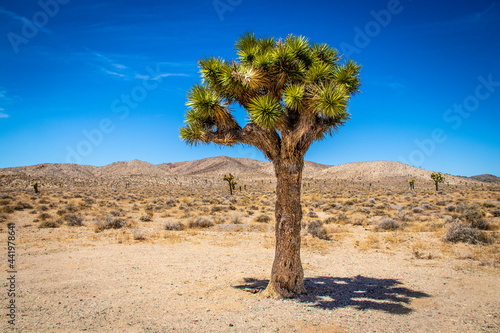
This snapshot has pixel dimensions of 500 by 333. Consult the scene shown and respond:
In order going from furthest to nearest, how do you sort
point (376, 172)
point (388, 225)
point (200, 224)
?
point (376, 172), point (200, 224), point (388, 225)

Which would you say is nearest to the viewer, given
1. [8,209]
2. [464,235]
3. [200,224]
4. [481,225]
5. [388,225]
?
[464,235]

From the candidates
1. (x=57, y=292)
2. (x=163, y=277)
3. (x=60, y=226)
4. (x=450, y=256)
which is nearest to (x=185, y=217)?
(x=60, y=226)

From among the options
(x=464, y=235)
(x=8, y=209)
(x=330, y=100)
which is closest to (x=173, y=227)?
(x=8, y=209)

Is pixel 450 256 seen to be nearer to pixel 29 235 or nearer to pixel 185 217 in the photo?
pixel 185 217

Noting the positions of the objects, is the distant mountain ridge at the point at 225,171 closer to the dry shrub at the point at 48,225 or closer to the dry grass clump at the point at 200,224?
the dry shrub at the point at 48,225

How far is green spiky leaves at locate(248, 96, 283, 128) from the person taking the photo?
6.14 meters

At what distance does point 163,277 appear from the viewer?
837cm

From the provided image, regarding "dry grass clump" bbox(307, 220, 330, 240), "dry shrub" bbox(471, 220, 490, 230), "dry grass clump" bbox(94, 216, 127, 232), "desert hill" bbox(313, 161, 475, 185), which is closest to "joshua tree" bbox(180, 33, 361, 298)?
"dry grass clump" bbox(307, 220, 330, 240)

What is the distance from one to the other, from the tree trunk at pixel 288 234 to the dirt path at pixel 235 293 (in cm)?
37

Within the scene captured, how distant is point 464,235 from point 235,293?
9589 mm

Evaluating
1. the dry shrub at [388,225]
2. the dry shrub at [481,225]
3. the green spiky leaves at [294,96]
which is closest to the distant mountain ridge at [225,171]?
the dry shrub at [388,225]

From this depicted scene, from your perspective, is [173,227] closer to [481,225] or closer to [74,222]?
[74,222]

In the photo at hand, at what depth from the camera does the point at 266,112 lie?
617 cm

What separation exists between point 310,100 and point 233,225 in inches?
470
